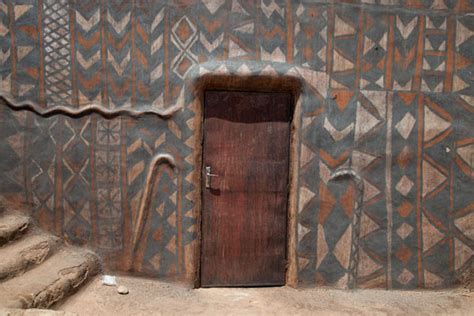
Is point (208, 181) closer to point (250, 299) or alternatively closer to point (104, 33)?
point (250, 299)

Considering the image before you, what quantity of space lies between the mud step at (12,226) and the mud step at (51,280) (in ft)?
1.14

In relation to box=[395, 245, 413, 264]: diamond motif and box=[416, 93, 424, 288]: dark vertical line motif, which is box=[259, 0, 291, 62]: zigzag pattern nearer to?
box=[416, 93, 424, 288]: dark vertical line motif

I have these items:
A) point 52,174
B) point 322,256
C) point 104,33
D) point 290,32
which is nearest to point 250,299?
point 322,256

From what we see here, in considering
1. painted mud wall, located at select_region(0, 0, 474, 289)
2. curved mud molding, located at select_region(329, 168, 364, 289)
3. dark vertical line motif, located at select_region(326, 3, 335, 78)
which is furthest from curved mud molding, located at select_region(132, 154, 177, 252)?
dark vertical line motif, located at select_region(326, 3, 335, 78)

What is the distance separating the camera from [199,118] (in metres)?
3.94

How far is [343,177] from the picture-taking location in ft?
13.2

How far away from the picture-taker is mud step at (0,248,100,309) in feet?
9.86

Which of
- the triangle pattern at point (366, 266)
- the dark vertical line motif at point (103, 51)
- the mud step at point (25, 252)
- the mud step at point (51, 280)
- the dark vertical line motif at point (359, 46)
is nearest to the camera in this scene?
the mud step at point (51, 280)

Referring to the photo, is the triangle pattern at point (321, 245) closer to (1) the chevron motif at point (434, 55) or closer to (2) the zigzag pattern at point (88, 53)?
(1) the chevron motif at point (434, 55)

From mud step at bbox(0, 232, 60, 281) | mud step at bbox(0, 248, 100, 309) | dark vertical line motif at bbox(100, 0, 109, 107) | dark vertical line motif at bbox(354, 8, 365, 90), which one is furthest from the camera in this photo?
dark vertical line motif at bbox(354, 8, 365, 90)

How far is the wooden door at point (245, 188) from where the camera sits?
4016mm

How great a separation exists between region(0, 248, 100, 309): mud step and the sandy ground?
124 mm

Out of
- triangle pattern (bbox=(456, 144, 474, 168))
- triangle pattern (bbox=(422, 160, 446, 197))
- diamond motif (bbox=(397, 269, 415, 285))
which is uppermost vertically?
triangle pattern (bbox=(456, 144, 474, 168))

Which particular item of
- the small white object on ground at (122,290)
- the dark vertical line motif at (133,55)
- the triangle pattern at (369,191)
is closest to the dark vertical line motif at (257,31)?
the dark vertical line motif at (133,55)
